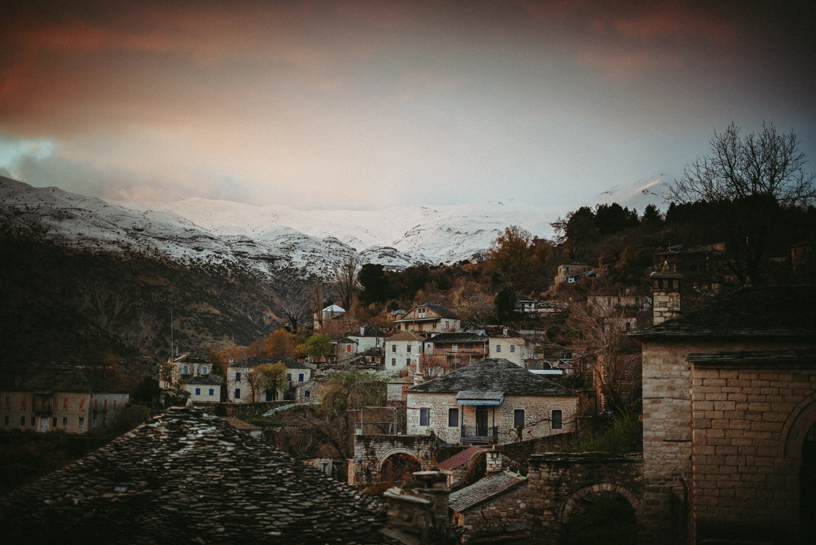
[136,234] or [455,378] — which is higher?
[136,234]

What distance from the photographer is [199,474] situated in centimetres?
788

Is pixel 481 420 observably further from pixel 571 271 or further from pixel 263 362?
pixel 571 271

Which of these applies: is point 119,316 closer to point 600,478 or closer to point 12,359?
point 12,359

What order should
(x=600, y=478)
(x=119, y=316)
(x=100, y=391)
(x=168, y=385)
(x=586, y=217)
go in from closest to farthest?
(x=600, y=478) < (x=100, y=391) < (x=168, y=385) < (x=119, y=316) < (x=586, y=217)

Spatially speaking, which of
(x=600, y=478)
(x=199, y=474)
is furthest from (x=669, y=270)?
(x=199, y=474)

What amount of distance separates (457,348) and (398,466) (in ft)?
79.4

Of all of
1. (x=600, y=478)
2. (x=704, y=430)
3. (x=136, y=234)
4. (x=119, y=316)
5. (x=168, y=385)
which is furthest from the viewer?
(x=136, y=234)

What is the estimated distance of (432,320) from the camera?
56.0 metres

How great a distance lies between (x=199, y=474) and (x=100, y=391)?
4649 centimetres

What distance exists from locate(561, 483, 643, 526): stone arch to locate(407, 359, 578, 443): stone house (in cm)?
1357

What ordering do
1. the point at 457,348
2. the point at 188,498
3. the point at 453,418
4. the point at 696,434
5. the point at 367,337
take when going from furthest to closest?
the point at 367,337
the point at 457,348
the point at 453,418
the point at 696,434
the point at 188,498

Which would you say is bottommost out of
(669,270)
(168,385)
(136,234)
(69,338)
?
(168,385)

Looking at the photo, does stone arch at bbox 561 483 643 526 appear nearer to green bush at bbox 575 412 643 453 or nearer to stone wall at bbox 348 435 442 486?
green bush at bbox 575 412 643 453

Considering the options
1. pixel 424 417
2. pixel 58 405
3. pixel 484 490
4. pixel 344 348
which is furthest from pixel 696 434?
pixel 344 348
